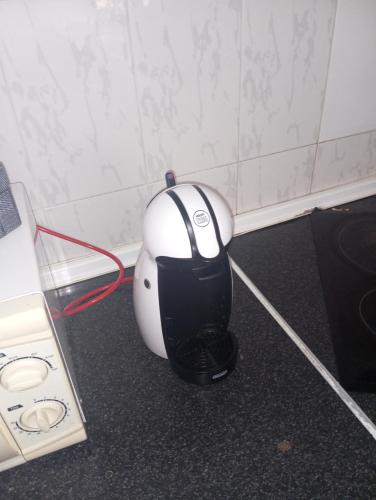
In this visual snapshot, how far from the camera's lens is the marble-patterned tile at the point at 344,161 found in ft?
3.30

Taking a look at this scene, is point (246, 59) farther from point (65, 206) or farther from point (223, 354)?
point (223, 354)

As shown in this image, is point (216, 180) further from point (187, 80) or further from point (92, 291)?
point (92, 291)

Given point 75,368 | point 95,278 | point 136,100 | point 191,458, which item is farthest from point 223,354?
point 136,100

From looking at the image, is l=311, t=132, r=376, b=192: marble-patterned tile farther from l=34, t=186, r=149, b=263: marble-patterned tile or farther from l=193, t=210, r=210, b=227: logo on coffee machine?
l=193, t=210, r=210, b=227: logo on coffee machine

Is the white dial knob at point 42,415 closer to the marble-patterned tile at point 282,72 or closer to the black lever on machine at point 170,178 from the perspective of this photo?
the black lever on machine at point 170,178

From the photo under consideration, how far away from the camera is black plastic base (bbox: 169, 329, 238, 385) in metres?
0.61

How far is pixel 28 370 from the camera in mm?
439

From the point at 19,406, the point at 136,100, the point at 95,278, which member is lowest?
the point at 95,278

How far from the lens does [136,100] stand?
0.73 meters

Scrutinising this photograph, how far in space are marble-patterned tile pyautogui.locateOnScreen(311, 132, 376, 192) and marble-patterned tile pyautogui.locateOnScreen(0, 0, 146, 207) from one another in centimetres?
50

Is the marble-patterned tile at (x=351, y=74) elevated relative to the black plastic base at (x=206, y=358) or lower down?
elevated

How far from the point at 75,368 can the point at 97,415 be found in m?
0.11

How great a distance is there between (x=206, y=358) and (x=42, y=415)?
0.26 m

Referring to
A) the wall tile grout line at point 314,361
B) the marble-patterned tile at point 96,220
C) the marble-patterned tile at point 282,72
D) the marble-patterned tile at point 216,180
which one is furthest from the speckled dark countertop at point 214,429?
the marble-patterned tile at point 282,72
